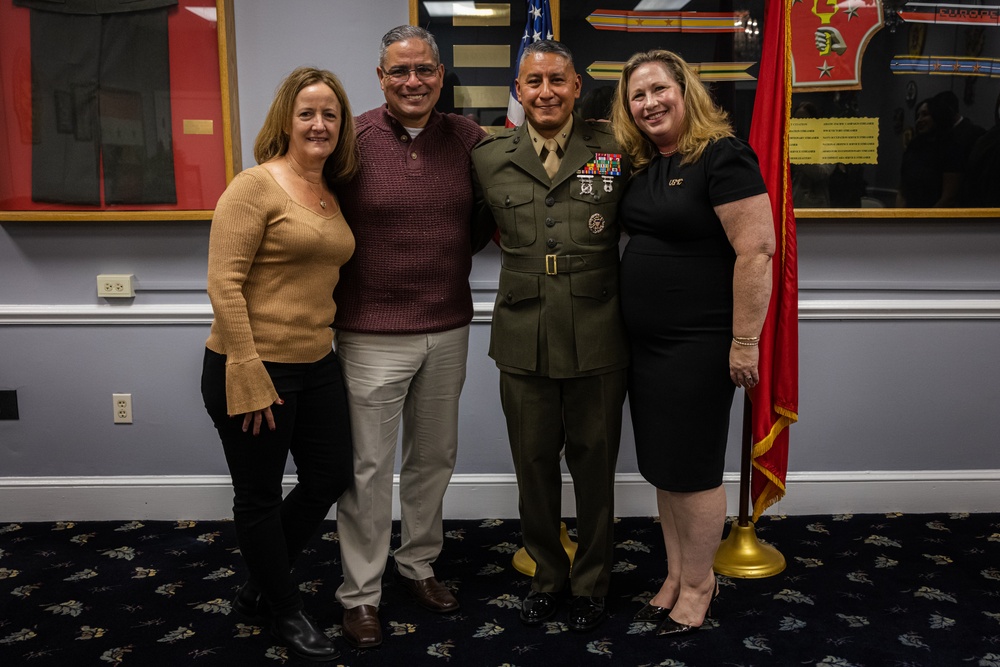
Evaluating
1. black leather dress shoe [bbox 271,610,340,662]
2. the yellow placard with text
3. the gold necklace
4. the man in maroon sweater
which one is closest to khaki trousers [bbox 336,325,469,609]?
the man in maroon sweater

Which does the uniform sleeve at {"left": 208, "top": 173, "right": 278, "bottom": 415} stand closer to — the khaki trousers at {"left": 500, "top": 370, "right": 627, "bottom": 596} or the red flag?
the khaki trousers at {"left": 500, "top": 370, "right": 627, "bottom": 596}

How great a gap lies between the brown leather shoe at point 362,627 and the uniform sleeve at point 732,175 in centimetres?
145

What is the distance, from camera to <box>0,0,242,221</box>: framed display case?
2.61m

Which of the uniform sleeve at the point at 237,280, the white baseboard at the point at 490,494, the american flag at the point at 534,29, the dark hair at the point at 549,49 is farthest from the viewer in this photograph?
the white baseboard at the point at 490,494

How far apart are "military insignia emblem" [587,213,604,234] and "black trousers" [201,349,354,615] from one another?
0.77 m

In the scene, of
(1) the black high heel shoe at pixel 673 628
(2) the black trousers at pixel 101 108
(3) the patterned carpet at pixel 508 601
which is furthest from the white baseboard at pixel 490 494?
(2) the black trousers at pixel 101 108

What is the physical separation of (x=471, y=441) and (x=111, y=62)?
71.6 inches

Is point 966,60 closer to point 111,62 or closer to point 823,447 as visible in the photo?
point 823,447

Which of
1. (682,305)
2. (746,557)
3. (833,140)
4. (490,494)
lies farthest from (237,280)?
(833,140)

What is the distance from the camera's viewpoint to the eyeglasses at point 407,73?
2043 millimetres

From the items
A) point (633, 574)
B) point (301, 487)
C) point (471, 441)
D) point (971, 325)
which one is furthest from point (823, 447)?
point (301, 487)

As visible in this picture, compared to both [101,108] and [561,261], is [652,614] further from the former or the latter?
[101,108]

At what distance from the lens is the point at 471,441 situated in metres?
2.90

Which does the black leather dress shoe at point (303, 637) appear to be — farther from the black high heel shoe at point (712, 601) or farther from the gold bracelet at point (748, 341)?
the gold bracelet at point (748, 341)
